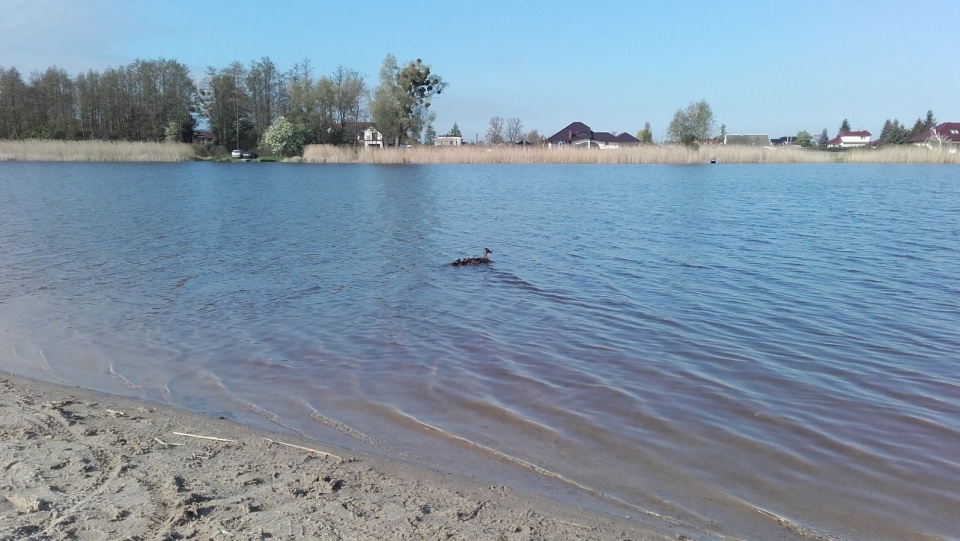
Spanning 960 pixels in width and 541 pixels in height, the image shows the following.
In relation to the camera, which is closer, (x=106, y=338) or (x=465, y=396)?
(x=465, y=396)

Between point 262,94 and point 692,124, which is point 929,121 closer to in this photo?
point 692,124

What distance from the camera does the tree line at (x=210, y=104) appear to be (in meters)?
69.1

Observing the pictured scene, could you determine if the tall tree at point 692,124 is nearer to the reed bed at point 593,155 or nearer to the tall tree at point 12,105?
the reed bed at point 593,155

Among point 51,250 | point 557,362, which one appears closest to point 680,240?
point 557,362

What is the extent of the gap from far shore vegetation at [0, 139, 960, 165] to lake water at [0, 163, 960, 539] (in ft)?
139

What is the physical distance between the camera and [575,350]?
291 inches

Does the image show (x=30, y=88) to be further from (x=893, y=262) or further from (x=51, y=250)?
(x=893, y=262)

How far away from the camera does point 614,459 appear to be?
4.75m

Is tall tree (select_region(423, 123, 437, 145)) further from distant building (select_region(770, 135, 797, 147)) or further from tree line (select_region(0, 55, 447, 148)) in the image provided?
distant building (select_region(770, 135, 797, 147))

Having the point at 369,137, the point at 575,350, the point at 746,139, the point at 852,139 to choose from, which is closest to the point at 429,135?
the point at 369,137

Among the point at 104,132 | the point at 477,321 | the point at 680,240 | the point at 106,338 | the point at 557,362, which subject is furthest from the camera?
the point at 104,132

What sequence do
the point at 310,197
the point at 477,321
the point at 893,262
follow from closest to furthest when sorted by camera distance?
the point at 477,321, the point at 893,262, the point at 310,197

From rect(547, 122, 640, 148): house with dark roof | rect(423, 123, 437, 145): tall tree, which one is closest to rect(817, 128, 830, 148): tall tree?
rect(547, 122, 640, 148): house with dark roof

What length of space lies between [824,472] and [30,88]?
82.7 metres
